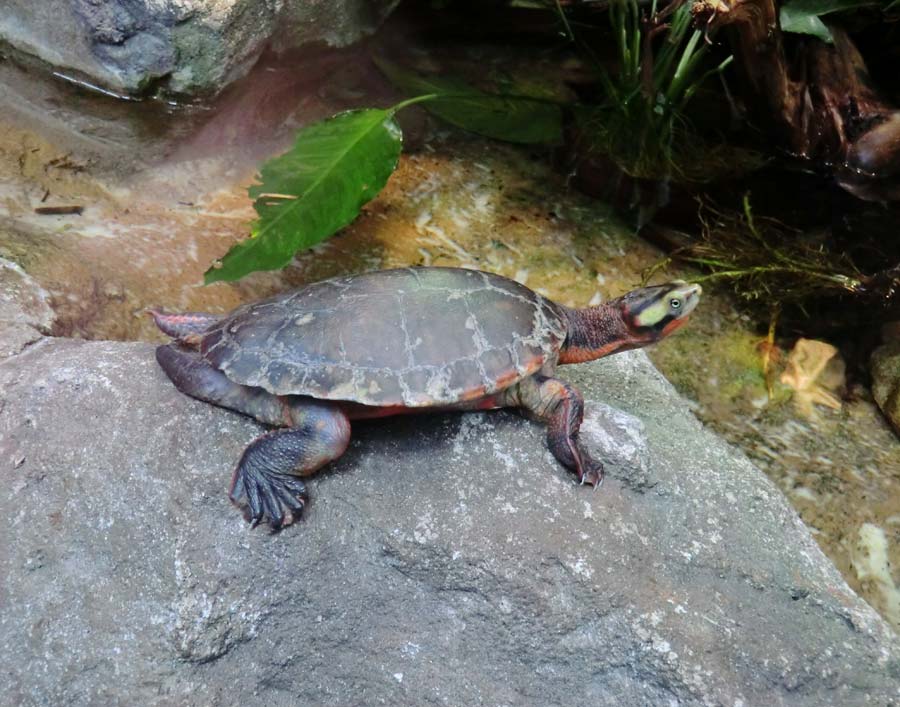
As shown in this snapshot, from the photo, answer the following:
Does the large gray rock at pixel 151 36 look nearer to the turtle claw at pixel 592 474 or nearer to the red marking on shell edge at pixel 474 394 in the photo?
the red marking on shell edge at pixel 474 394

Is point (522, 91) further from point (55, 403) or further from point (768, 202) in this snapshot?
point (55, 403)

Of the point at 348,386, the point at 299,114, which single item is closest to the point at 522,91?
the point at 299,114

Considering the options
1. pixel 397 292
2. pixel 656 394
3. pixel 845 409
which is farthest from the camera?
pixel 845 409

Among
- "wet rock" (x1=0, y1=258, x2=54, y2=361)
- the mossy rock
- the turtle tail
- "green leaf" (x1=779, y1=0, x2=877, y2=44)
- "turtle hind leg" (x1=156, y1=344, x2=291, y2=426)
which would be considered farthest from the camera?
"green leaf" (x1=779, y1=0, x2=877, y2=44)

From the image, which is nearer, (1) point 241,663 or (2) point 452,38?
(1) point 241,663

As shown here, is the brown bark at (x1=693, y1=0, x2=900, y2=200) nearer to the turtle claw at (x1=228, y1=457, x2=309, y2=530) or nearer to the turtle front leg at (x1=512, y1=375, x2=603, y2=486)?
the turtle front leg at (x1=512, y1=375, x2=603, y2=486)

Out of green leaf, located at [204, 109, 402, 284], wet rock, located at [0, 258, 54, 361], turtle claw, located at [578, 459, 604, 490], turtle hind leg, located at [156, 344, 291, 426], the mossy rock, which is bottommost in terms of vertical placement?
the mossy rock

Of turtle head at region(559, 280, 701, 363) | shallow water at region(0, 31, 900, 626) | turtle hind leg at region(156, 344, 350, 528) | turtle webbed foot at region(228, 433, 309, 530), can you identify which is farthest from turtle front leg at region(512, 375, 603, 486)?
shallow water at region(0, 31, 900, 626)
